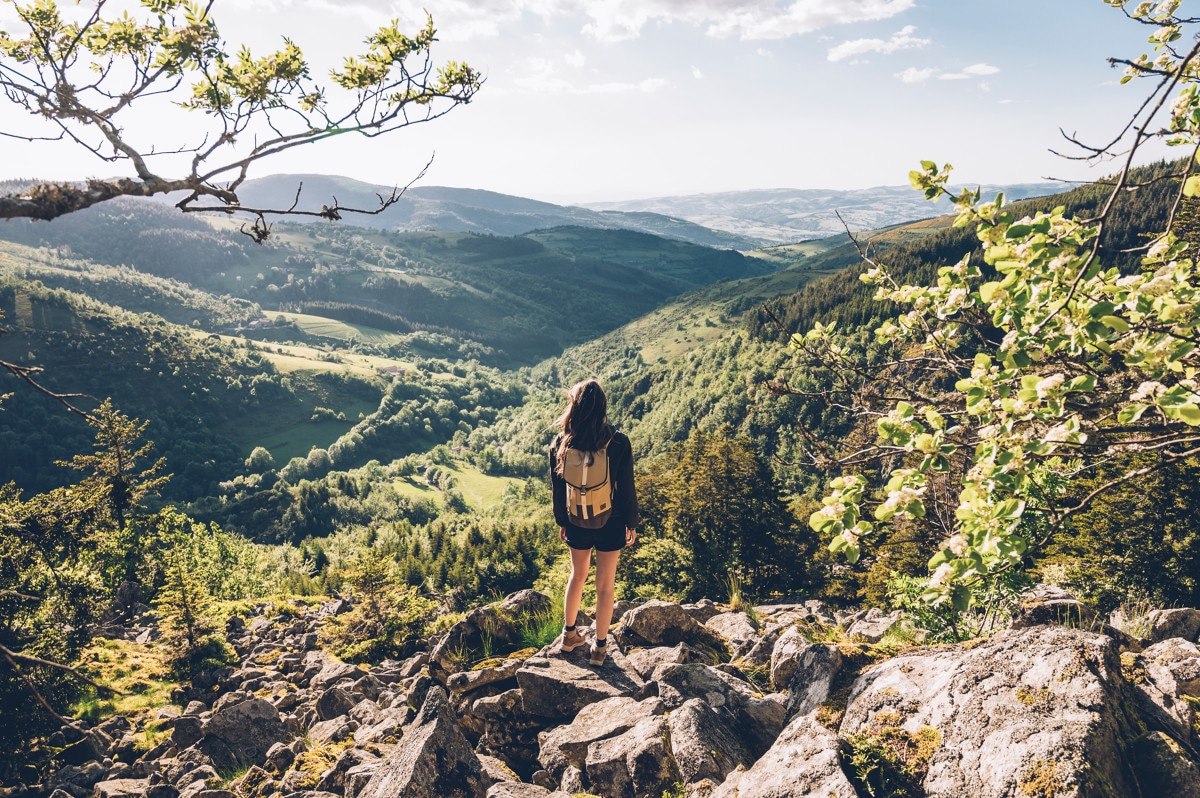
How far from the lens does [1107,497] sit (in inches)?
875

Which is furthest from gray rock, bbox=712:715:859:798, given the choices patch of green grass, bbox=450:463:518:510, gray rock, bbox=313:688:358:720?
patch of green grass, bbox=450:463:518:510

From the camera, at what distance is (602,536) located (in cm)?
756

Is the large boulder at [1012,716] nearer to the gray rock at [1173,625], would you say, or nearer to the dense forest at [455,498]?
the dense forest at [455,498]

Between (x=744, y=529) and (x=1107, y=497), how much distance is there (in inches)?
646

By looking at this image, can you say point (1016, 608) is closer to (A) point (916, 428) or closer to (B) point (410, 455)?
(A) point (916, 428)

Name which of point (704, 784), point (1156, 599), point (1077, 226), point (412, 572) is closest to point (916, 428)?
point (1077, 226)

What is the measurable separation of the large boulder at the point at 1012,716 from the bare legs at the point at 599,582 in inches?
137

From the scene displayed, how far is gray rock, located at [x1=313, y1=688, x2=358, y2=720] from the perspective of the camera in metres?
10.3

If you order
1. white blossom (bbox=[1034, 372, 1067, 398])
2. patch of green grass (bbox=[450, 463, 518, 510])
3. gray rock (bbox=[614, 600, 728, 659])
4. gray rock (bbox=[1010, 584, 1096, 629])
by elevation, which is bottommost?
patch of green grass (bbox=[450, 463, 518, 510])

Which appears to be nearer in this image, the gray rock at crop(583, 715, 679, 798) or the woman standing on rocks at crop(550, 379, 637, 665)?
the gray rock at crop(583, 715, 679, 798)

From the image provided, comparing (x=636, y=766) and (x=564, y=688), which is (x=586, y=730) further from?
(x=636, y=766)

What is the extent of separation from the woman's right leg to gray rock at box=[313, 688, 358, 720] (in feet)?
16.4

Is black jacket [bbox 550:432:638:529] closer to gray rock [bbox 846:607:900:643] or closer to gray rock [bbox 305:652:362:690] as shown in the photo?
gray rock [bbox 846:607:900:643]

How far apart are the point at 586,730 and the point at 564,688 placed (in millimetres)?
911
